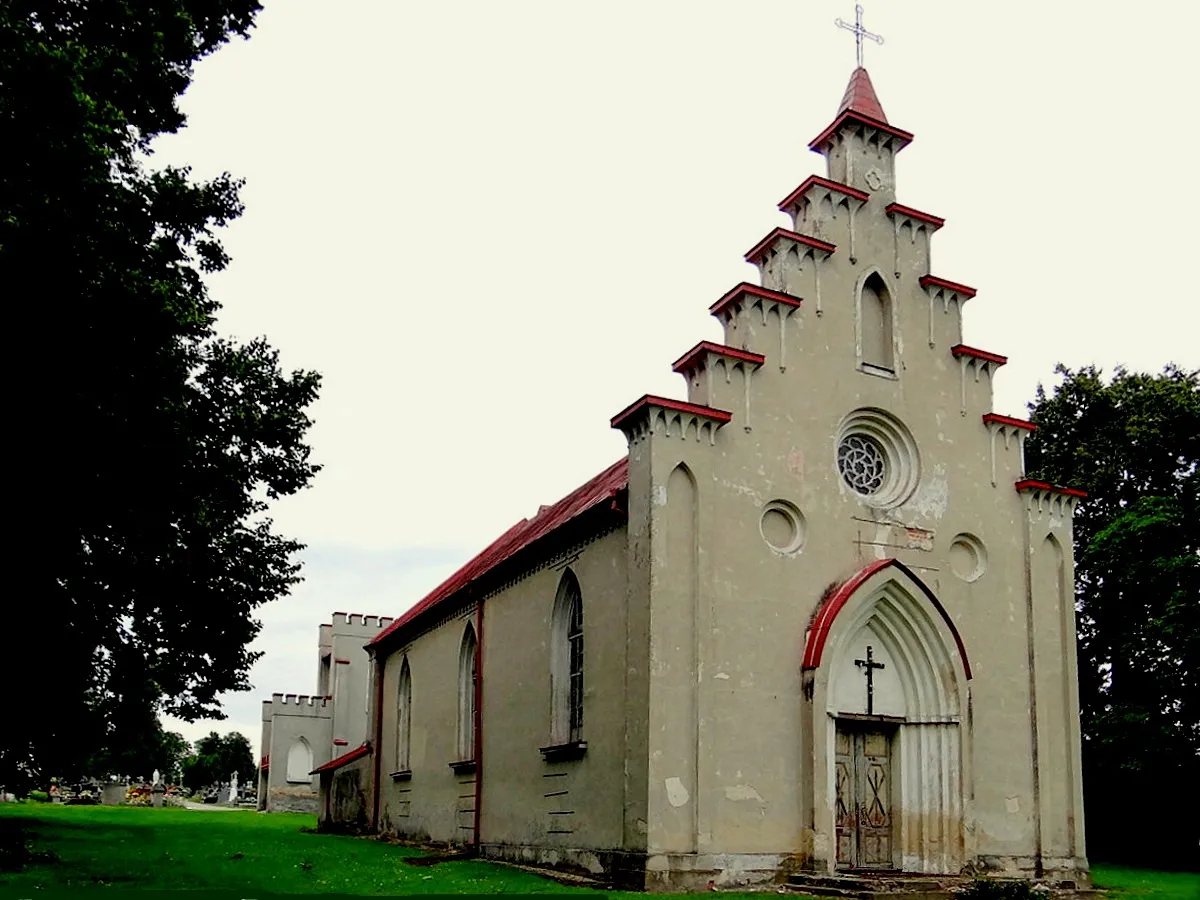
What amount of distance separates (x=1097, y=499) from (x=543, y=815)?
72.6 feet

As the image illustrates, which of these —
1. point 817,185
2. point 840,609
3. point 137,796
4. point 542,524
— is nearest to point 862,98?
point 817,185

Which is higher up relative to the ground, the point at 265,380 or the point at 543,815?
the point at 265,380

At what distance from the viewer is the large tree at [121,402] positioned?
1608cm

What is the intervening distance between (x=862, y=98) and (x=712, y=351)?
7.74 meters

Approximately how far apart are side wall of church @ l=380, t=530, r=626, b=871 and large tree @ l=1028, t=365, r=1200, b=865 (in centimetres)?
1752

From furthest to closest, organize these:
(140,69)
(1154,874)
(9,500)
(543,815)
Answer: (1154,874) → (543,815) → (140,69) → (9,500)

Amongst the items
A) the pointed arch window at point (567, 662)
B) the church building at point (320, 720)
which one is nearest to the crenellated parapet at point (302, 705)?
the church building at point (320, 720)

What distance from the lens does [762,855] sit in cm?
1864

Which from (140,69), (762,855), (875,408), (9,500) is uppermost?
(140,69)

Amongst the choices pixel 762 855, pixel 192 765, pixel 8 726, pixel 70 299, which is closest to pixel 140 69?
pixel 70 299

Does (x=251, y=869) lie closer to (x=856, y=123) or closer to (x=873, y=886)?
(x=873, y=886)

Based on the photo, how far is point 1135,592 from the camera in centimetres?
3306

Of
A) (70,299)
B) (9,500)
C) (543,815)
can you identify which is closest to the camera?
(70,299)

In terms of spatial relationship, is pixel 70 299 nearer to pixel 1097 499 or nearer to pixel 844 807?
pixel 844 807
